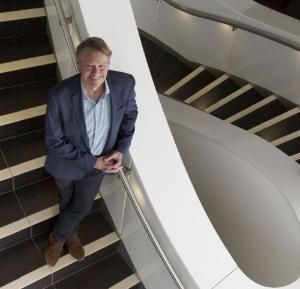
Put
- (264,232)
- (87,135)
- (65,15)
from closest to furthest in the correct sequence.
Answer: (87,135) → (65,15) → (264,232)

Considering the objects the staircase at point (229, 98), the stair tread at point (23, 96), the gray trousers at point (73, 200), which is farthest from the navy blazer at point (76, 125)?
the staircase at point (229, 98)

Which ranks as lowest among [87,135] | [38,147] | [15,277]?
[15,277]

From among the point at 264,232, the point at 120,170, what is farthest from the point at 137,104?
the point at 264,232

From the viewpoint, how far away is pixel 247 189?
5461 millimetres

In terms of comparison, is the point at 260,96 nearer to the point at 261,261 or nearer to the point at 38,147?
the point at 261,261

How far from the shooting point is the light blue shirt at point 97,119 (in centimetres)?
258

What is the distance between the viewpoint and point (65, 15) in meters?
3.33

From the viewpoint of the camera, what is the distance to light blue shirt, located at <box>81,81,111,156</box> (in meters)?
2.58

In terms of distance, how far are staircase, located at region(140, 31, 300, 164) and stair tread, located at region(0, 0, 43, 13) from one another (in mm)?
3709

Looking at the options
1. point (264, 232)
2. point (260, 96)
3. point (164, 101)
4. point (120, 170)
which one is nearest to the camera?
point (120, 170)

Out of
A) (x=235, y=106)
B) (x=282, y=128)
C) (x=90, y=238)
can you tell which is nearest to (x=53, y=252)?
(x=90, y=238)

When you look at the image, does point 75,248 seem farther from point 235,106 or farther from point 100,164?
point 235,106

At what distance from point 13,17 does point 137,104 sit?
64.9 inches

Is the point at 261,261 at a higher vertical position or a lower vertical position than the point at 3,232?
lower
